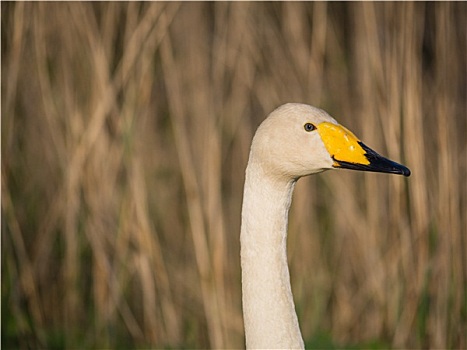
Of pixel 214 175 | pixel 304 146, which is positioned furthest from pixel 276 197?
pixel 214 175

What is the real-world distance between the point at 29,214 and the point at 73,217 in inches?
36.7

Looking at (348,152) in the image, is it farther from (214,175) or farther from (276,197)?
(214,175)

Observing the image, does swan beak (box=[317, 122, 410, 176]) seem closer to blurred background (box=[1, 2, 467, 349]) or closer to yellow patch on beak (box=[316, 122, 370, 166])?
yellow patch on beak (box=[316, 122, 370, 166])

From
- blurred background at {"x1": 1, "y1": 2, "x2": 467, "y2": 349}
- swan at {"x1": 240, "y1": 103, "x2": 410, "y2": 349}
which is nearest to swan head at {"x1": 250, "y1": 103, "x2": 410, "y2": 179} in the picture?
swan at {"x1": 240, "y1": 103, "x2": 410, "y2": 349}

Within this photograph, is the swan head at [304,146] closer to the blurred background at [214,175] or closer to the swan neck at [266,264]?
the swan neck at [266,264]

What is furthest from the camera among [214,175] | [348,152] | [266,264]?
[214,175]

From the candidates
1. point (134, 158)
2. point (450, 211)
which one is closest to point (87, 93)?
point (134, 158)

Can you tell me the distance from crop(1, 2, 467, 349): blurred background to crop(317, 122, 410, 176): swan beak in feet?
4.55

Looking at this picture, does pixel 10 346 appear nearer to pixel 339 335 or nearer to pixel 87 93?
pixel 87 93

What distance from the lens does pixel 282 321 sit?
2.93 metres

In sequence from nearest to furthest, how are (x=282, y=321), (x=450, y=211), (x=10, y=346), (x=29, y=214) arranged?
(x=282, y=321) < (x=450, y=211) < (x=10, y=346) < (x=29, y=214)

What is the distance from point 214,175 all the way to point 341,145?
1.70 metres

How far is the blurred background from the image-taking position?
14.2 feet

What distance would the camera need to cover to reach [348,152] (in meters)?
2.85
